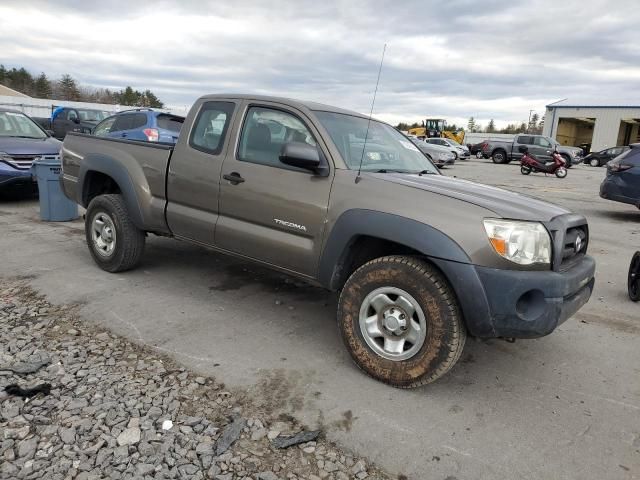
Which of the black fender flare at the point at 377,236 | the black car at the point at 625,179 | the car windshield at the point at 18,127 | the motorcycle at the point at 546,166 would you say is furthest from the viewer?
the motorcycle at the point at 546,166

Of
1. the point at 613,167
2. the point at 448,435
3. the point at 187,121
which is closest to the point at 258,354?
the point at 448,435

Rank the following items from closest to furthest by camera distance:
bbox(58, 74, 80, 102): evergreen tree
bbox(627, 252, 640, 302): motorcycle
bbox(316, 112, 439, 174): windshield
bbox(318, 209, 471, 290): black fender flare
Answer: bbox(318, 209, 471, 290): black fender flare → bbox(316, 112, 439, 174): windshield → bbox(627, 252, 640, 302): motorcycle → bbox(58, 74, 80, 102): evergreen tree

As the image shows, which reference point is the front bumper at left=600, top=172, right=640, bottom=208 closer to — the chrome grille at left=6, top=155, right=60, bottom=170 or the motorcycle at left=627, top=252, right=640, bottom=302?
the motorcycle at left=627, top=252, right=640, bottom=302

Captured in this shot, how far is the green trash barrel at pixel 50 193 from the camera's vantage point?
7.46 meters

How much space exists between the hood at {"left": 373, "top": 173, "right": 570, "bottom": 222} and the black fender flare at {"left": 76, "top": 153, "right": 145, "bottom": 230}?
251 centimetres

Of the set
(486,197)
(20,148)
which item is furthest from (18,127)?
(486,197)

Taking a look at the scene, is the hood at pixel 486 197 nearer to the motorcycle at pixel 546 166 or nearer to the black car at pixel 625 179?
the black car at pixel 625 179

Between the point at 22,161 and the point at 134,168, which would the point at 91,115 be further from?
the point at 134,168

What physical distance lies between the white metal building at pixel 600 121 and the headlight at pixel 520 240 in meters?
52.3

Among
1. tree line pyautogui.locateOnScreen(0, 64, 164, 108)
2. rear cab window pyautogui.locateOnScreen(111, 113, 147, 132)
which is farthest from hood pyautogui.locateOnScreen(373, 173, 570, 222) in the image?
tree line pyautogui.locateOnScreen(0, 64, 164, 108)

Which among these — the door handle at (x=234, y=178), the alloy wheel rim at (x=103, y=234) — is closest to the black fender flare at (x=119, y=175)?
the alloy wheel rim at (x=103, y=234)

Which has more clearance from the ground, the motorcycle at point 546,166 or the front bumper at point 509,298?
the motorcycle at point 546,166

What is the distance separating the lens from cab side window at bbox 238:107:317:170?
150 inches

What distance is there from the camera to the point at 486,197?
10.6ft
